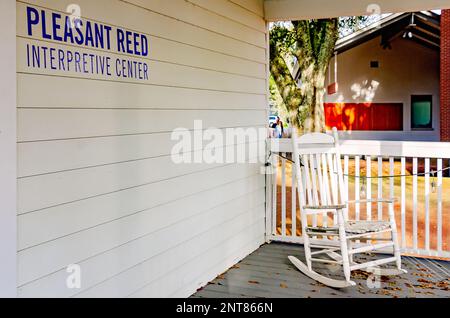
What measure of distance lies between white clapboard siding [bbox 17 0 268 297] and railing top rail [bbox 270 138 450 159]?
96 cm

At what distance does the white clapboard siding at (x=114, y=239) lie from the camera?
7.63 ft

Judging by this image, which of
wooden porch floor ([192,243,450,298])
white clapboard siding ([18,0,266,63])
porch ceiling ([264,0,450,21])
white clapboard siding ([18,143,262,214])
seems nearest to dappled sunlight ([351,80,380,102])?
porch ceiling ([264,0,450,21])

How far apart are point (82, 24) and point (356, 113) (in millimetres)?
15673

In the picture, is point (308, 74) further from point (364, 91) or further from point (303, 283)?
point (364, 91)

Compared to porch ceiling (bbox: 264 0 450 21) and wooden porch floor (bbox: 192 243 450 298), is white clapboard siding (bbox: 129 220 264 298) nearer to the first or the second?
wooden porch floor (bbox: 192 243 450 298)

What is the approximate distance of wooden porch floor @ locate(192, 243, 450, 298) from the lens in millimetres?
3762

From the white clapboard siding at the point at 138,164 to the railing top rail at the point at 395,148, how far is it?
96cm

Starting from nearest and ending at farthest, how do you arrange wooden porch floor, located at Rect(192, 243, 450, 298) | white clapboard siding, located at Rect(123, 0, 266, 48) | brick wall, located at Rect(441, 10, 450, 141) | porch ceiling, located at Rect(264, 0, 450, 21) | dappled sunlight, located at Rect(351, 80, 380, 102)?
white clapboard siding, located at Rect(123, 0, 266, 48), wooden porch floor, located at Rect(192, 243, 450, 298), porch ceiling, located at Rect(264, 0, 450, 21), brick wall, located at Rect(441, 10, 450, 141), dappled sunlight, located at Rect(351, 80, 380, 102)

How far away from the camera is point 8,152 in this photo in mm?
2141

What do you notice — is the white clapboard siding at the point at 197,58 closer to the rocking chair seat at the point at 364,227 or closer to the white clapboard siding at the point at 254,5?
the white clapboard siding at the point at 254,5

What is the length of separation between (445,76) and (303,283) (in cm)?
978
